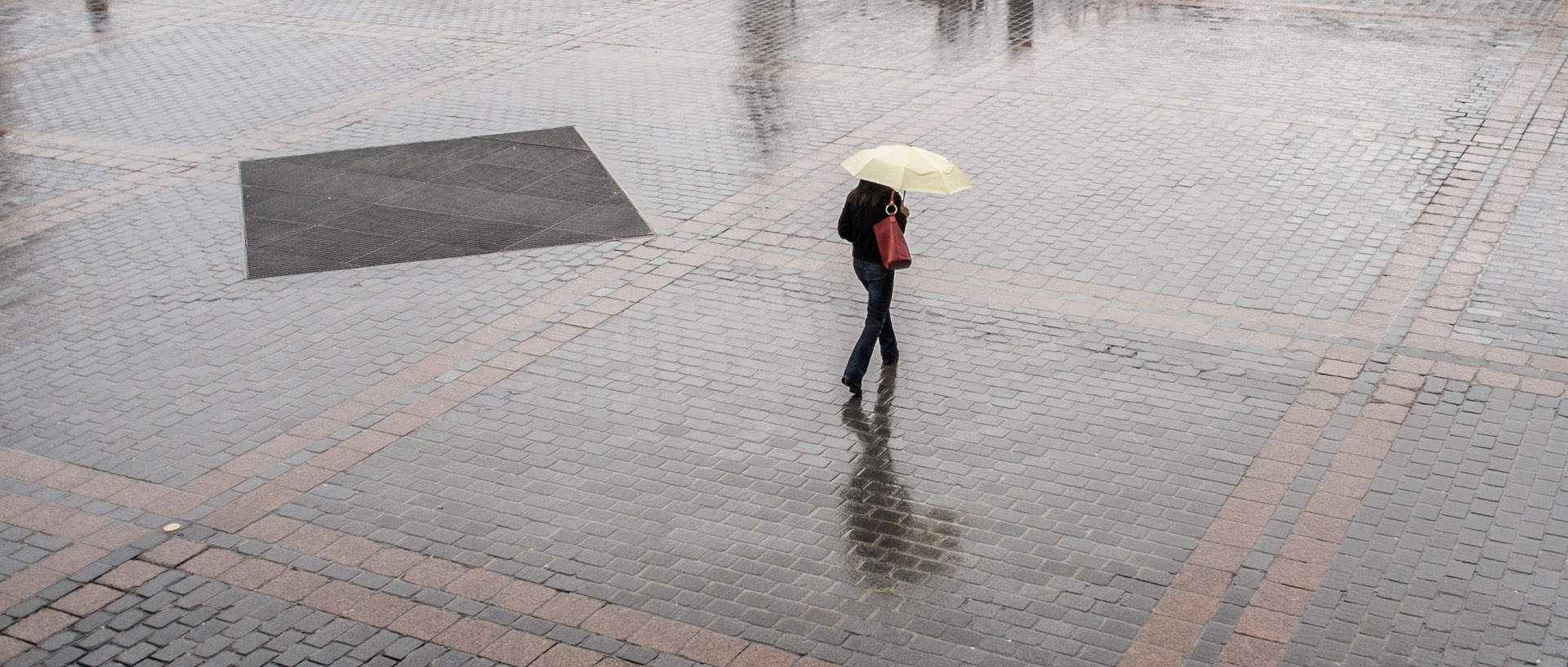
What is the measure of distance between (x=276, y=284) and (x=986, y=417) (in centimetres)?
587

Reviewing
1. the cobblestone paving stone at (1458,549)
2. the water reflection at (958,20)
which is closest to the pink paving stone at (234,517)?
the cobblestone paving stone at (1458,549)

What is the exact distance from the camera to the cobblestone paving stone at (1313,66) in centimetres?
1522

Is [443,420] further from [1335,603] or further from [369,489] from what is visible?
[1335,603]

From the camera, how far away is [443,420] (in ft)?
29.5

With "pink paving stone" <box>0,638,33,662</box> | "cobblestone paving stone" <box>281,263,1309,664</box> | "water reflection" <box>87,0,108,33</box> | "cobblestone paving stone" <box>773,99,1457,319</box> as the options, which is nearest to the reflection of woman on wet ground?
"cobblestone paving stone" <box>281,263,1309,664</box>

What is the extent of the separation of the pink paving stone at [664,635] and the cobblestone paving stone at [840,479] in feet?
0.32

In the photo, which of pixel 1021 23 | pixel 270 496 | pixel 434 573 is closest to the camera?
pixel 434 573

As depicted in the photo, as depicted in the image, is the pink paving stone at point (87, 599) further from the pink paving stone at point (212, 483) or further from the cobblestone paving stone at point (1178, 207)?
the cobblestone paving stone at point (1178, 207)

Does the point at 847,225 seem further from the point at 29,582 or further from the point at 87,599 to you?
the point at 29,582

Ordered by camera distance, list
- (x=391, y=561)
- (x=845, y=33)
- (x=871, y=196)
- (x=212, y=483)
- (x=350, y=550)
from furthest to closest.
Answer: (x=845, y=33)
(x=871, y=196)
(x=212, y=483)
(x=350, y=550)
(x=391, y=561)

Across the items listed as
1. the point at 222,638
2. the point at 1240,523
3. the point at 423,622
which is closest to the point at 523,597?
the point at 423,622

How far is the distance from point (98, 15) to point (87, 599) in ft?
55.9

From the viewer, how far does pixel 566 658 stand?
21.8 ft

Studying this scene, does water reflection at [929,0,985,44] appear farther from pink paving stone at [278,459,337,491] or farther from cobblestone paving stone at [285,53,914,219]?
pink paving stone at [278,459,337,491]
